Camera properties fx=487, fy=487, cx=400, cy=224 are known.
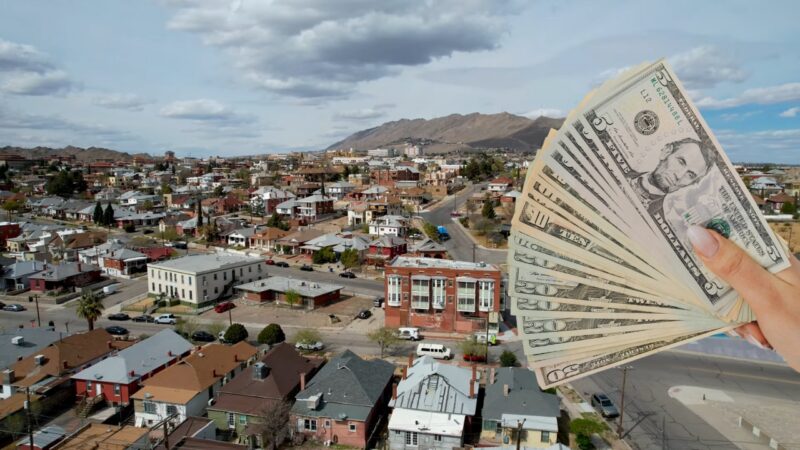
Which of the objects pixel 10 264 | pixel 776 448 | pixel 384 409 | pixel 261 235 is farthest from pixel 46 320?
pixel 776 448

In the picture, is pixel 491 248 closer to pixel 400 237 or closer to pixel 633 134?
pixel 400 237

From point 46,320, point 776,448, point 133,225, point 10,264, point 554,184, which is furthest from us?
point 133,225

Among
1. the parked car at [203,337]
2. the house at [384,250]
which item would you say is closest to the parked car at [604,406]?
the parked car at [203,337]

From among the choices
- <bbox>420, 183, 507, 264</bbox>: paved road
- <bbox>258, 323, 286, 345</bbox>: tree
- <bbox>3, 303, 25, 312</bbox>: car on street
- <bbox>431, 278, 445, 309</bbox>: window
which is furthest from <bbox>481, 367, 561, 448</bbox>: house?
<bbox>3, 303, 25, 312</bbox>: car on street

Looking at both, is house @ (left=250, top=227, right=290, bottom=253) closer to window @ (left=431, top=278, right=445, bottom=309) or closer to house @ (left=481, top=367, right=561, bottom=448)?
window @ (left=431, top=278, right=445, bottom=309)

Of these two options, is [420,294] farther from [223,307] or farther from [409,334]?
[223,307]

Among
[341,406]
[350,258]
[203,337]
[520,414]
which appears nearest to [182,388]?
[341,406]
